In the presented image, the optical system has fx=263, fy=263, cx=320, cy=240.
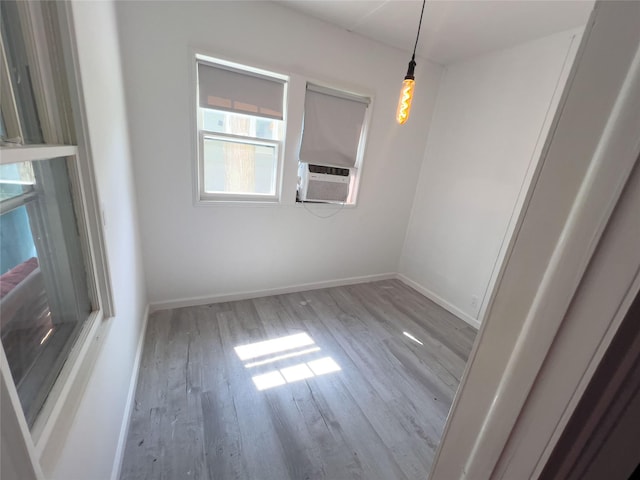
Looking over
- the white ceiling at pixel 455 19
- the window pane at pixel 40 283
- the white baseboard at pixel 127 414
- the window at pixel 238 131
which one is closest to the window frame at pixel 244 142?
the window at pixel 238 131

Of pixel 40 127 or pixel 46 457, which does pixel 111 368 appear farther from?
pixel 40 127

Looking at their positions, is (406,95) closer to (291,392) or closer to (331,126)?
(331,126)

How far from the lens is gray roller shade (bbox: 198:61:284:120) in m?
2.16

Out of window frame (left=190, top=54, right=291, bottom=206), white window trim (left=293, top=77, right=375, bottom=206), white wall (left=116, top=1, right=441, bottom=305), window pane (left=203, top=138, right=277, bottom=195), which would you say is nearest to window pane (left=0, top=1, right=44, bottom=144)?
white wall (left=116, top=1, right=441, bottom=305)

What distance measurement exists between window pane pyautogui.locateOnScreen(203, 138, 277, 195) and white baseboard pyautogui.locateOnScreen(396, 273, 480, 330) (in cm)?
215

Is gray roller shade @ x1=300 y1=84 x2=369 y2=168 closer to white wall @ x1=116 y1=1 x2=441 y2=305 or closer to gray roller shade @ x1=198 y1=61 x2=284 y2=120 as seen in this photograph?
white wall @ x1=116 y1=1 x2=441 y2=305

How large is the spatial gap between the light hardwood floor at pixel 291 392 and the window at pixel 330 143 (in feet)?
4.27

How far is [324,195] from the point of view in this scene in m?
2.90

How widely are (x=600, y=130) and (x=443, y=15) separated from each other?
2434mm

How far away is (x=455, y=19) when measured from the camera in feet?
6.86

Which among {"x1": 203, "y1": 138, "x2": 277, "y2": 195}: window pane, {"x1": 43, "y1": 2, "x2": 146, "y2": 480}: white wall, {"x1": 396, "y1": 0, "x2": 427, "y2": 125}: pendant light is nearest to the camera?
{"x1": 43, "y1": 2, "x2": 146, "y2": 480}: white wall

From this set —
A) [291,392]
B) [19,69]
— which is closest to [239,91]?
[19,69]

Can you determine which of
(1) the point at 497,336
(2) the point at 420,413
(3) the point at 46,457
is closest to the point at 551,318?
(1) the point at 497,336

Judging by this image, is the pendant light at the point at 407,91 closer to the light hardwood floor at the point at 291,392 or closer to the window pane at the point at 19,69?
the window pane at the point at 19,69
